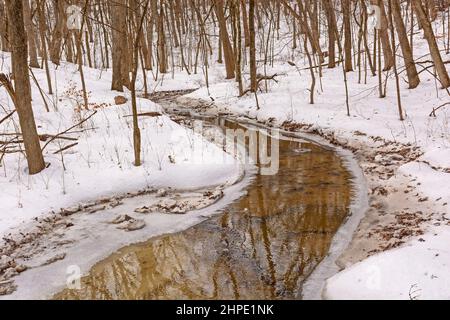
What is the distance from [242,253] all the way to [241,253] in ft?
0.05

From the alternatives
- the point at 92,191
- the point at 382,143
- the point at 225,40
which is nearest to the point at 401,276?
the point at 92,191

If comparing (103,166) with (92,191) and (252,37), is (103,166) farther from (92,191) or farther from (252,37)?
(252,37)

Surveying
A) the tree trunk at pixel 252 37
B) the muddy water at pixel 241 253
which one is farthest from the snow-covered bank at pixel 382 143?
the tree trunk at pixel 252 37

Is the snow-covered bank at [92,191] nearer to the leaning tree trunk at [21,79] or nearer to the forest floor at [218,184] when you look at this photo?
the forest floor at [218,184]

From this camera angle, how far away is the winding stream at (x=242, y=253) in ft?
15.6

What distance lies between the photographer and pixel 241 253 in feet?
18.3

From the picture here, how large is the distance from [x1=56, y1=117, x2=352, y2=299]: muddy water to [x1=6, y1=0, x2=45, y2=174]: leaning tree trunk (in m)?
3.12

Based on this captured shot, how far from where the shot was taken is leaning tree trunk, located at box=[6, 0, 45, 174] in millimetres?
7064

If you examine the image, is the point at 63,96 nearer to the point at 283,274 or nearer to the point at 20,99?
the point at 20,99

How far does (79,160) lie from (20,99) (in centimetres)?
172

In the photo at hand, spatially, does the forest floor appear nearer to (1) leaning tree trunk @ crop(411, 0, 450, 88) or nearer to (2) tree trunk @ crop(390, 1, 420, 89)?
(2) tree trunk @ crop(390, 1, 420, 89)

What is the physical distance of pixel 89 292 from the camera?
4.80 meters

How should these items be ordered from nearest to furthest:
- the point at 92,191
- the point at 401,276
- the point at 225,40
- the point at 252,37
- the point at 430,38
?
the point at 401,276 → the point at 92,191 → the point at 430,38 → the point at 252,37 → the point at 225,40

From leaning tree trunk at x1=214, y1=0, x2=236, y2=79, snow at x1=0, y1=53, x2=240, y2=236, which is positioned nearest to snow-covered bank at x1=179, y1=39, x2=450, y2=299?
leaning tree trunk at x1=214, y1=0, x2=236, y2=79
